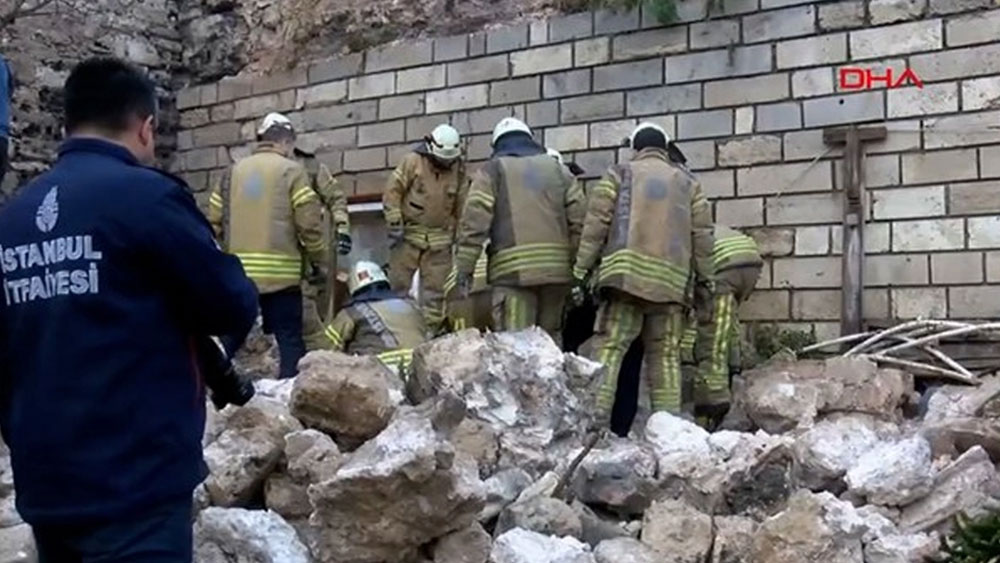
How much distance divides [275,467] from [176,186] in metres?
2.11

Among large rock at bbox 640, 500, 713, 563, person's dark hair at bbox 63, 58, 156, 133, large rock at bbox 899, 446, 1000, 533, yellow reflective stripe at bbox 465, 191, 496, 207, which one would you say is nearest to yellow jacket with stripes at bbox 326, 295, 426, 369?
yellow reflective stripe at bbox 465, 191, 496, 207

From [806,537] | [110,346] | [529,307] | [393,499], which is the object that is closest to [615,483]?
[806,537]

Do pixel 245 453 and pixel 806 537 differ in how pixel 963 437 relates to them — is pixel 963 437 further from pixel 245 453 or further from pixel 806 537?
pixel 245 453

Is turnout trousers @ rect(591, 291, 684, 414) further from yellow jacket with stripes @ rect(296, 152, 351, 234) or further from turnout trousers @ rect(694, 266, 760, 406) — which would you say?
yellow jacket with stripes @ rect(296, 152, 351, 234)

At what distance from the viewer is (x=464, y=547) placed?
12.8 feet

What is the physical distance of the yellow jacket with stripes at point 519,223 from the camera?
21.9 ft

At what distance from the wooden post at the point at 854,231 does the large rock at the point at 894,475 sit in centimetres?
285

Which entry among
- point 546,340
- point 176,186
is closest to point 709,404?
point 546,340

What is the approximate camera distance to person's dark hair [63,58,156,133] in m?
2.51

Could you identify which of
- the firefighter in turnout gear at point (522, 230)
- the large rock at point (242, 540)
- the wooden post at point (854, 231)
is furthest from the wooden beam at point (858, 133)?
the large rock at point (242, 540)

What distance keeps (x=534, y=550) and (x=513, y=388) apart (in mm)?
1319

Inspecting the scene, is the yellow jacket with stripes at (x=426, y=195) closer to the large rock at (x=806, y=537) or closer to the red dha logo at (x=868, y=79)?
the red dha logo at (x=868, y=79)

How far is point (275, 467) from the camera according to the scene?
4375mm

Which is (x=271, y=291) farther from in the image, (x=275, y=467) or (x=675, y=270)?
(x=275, y=467)
